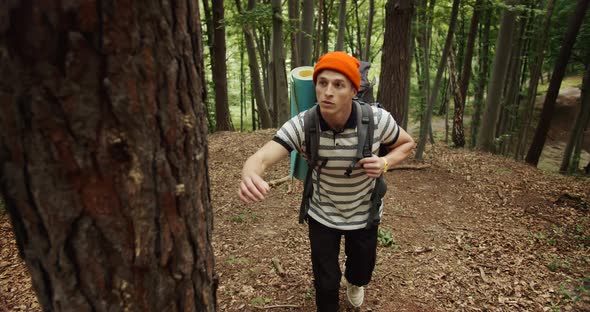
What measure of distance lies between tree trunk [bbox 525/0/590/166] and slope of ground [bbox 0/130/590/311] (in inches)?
146

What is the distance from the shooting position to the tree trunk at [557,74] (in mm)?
9625

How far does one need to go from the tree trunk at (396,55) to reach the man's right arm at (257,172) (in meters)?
5.58

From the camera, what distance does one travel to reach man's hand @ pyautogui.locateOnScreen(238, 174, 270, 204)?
2086 millimetres

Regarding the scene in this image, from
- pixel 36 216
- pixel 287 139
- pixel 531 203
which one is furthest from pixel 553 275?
pixel 36 216

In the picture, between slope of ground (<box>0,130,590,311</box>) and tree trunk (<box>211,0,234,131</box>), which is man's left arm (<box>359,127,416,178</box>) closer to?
slope of ground (<box>0,130,590,311</box>)

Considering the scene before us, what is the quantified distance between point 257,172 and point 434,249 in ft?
12.8

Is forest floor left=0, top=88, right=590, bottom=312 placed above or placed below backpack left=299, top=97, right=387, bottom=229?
below

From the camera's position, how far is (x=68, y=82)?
950mm

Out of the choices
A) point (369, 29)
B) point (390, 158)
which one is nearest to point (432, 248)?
point (390, 158)

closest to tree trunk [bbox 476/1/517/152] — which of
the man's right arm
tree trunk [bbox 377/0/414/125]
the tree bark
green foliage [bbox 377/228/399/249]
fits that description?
the tree bark

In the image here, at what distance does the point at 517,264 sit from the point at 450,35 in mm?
5367

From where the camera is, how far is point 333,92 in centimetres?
265

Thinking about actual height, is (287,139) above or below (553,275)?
above

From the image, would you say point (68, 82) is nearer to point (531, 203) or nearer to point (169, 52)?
point (169, 52)
